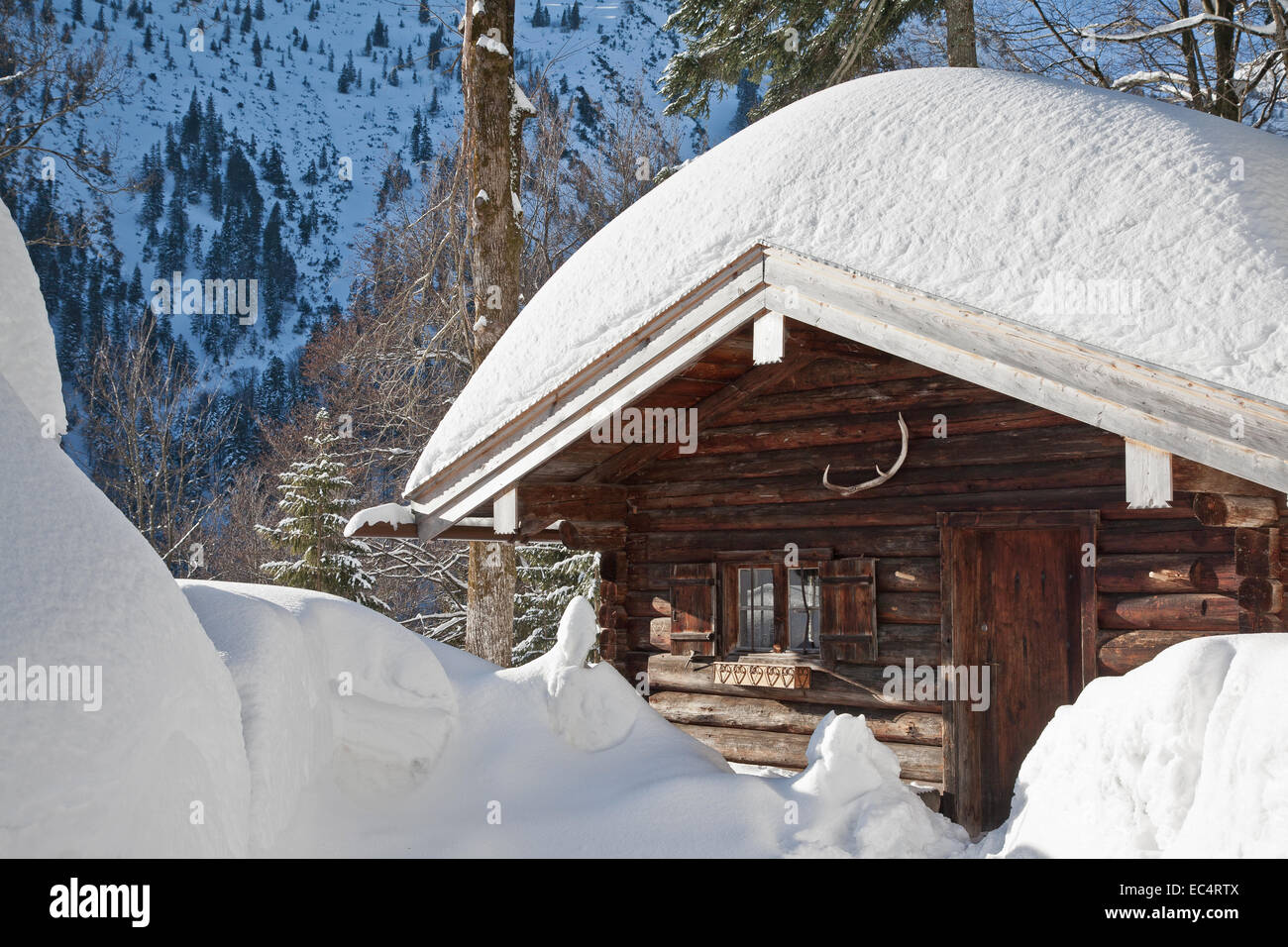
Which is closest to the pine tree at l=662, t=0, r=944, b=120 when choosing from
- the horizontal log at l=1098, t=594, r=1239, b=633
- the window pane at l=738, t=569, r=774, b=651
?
the window pane at l=738, t=569, r=774, b=651

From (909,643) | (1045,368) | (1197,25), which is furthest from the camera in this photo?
(1197,25)

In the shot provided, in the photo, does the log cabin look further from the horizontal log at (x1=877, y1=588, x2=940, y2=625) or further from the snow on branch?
the snow on branch

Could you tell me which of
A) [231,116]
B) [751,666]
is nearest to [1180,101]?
[751,666]

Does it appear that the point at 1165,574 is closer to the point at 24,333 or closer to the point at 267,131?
the point at 24,333

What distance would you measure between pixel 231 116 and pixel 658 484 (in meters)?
96.0

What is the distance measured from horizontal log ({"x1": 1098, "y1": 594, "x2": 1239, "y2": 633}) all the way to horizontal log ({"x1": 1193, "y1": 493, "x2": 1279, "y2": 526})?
2.29 ft

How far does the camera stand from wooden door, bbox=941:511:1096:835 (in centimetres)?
712

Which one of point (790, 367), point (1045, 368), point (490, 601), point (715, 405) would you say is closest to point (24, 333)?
point (1045, 368)

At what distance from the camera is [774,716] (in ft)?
26.8

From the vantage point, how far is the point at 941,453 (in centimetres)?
740

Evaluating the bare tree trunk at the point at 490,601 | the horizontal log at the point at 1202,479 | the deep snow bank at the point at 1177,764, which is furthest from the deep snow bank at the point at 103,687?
the bare tree trunk at the point at 490,601

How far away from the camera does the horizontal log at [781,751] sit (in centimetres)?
729

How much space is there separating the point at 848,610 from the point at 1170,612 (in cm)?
215
